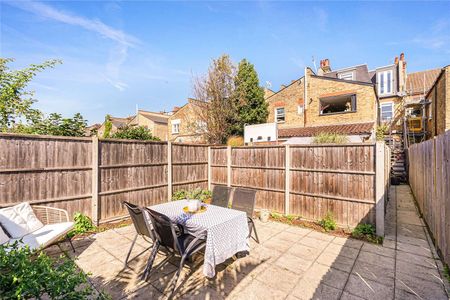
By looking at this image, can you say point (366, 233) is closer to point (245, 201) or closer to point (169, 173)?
point (245, 201)

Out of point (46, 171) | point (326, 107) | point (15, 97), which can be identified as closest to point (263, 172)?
point (46, 171)

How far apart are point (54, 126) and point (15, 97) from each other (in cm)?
164

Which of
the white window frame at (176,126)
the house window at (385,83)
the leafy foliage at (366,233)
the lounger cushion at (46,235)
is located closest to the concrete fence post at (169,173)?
the lounger cushion at (46,235)

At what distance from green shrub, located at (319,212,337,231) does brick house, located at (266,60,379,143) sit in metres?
7.91

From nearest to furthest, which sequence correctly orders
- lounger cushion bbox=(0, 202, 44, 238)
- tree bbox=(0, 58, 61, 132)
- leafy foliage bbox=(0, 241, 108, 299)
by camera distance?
leafy foliage bbox=(0, 241, 108, 299), lounger cushion bbox=(0, 202, 44, 238), tree bbox=(0, 58, 61, 132)

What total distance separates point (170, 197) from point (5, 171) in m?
3.86

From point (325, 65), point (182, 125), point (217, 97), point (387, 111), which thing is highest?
point (325, 65)

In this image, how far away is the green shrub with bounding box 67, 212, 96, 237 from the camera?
16.0ft

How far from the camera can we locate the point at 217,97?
12703 mm

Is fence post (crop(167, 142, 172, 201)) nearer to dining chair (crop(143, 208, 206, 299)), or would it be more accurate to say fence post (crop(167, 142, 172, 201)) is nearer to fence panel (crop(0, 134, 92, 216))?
fence panel (crop(0, 134, 92, 216))

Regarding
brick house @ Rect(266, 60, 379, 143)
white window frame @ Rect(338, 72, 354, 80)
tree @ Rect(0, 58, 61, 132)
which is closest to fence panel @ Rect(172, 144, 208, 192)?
tree @ Rect(0, 58, 61, 132)

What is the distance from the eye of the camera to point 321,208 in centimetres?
564

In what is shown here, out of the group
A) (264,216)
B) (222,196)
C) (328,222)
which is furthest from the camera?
(264,216)

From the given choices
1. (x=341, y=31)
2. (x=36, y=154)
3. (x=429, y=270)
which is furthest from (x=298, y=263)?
(x=341, y=31)
